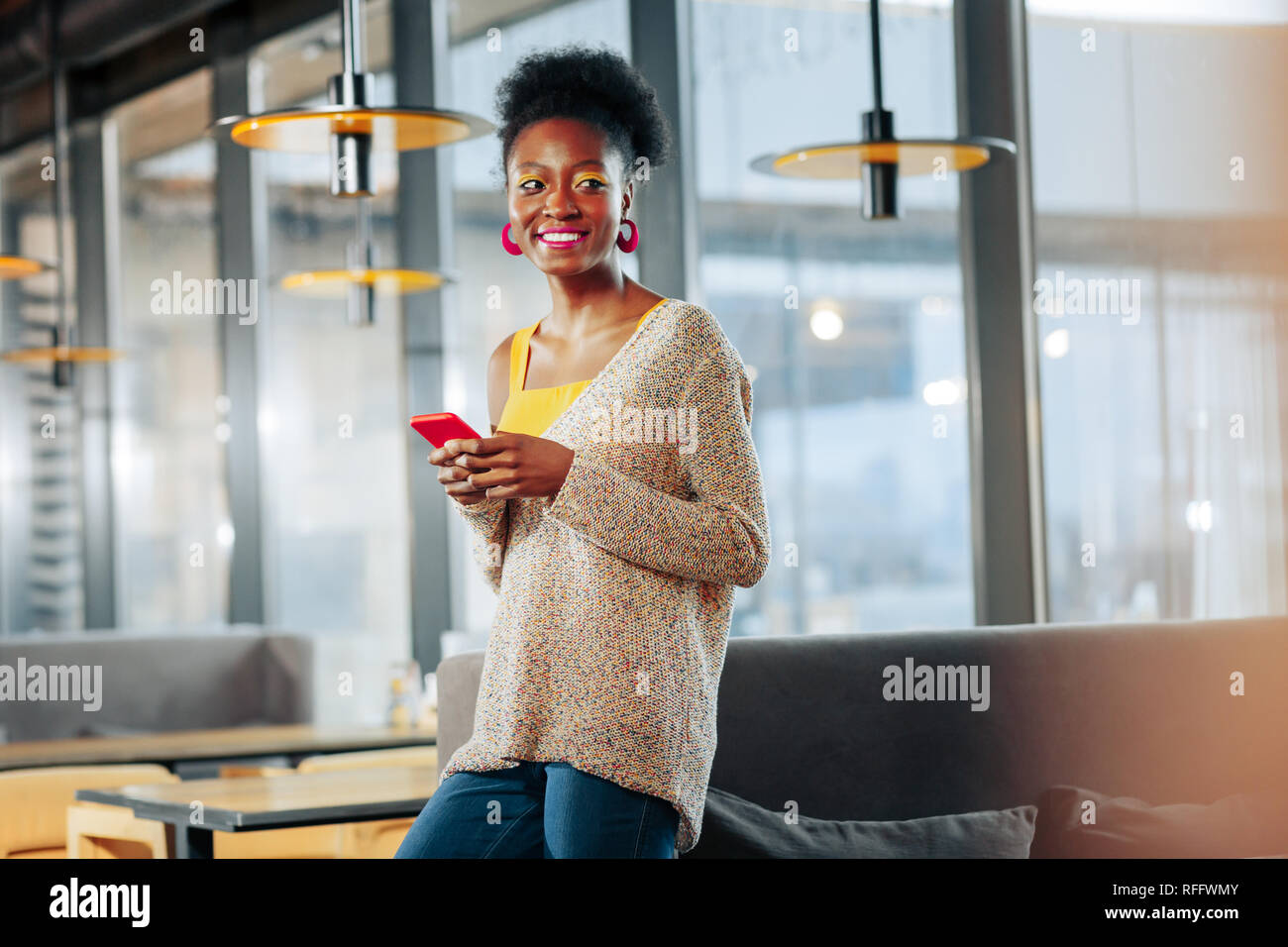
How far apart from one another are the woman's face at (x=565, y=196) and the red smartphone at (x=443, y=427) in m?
0.26

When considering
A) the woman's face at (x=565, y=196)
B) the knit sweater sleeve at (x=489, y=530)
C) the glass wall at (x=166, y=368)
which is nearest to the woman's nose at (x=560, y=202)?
the woman's face at (x=565, y=196)

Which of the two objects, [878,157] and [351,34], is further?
[878,157]

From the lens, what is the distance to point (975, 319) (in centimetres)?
454

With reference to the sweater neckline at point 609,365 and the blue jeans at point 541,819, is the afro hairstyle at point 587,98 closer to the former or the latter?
the sweater neckline at point 609,365

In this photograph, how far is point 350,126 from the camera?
134 inches

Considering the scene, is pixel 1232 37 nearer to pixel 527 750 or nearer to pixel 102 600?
pixel 527 750

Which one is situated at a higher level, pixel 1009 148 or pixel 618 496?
pixel 1009 148

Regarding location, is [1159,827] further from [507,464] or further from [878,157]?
[507,464]

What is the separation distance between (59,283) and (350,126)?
12.2 feet

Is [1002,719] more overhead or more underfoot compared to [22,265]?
more underfoot

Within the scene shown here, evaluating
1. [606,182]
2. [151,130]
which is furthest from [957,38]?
[151,130]

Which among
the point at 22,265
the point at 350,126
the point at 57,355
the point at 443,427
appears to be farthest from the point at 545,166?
the point at 57,355

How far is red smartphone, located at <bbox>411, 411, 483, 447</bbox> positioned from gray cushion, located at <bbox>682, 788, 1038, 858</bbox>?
115cm

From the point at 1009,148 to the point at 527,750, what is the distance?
226cm
